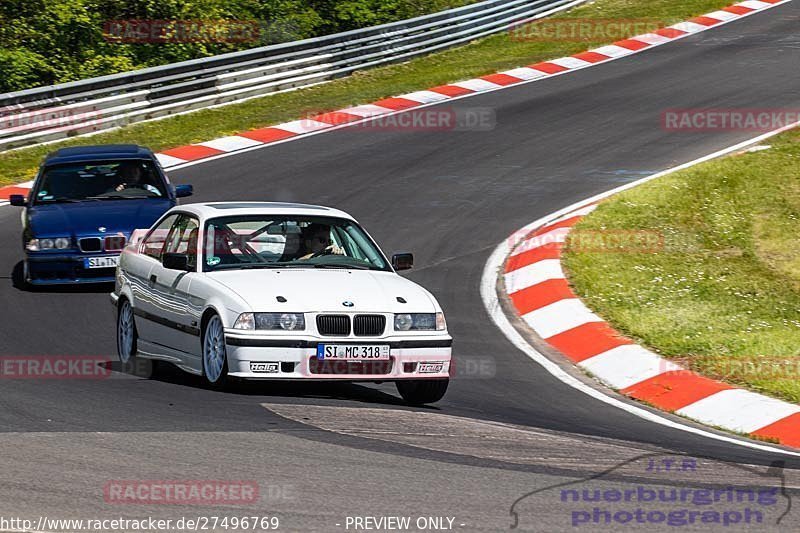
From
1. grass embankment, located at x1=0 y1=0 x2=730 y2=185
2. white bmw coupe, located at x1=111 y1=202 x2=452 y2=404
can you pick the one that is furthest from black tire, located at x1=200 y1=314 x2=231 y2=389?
grass embankment, located at x1=0 y1=0 x2=730 y2=185

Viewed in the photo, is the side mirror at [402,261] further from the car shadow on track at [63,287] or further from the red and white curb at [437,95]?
the red and white curb at [437,95]

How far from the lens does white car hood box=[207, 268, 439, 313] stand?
9.34 meters

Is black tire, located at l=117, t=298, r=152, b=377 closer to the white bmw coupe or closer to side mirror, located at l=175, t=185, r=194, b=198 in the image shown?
the white bmw coupe

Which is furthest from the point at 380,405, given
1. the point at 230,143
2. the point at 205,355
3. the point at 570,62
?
the point at 570,62

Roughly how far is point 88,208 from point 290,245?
15.1ft

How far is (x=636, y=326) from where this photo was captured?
12414mm

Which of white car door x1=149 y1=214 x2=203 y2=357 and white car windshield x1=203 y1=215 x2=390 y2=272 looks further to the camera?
white car windshield x1=203 y1=215 x2=390 y2=272

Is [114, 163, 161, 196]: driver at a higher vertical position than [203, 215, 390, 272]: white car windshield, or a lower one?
lower

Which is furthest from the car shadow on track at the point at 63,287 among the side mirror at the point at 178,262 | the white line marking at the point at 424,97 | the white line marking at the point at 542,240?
the white line marking at the point at 424,97

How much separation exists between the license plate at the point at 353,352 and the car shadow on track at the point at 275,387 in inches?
17.3

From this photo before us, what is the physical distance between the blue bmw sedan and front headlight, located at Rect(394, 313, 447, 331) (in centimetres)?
513

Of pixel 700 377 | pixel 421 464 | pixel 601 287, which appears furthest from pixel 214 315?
pixel 601 287

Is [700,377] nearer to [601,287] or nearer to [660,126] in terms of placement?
[601,287]

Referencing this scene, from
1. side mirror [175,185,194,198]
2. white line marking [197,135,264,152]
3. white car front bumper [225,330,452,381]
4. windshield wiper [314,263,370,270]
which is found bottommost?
white line marking [197,135,264,152]
